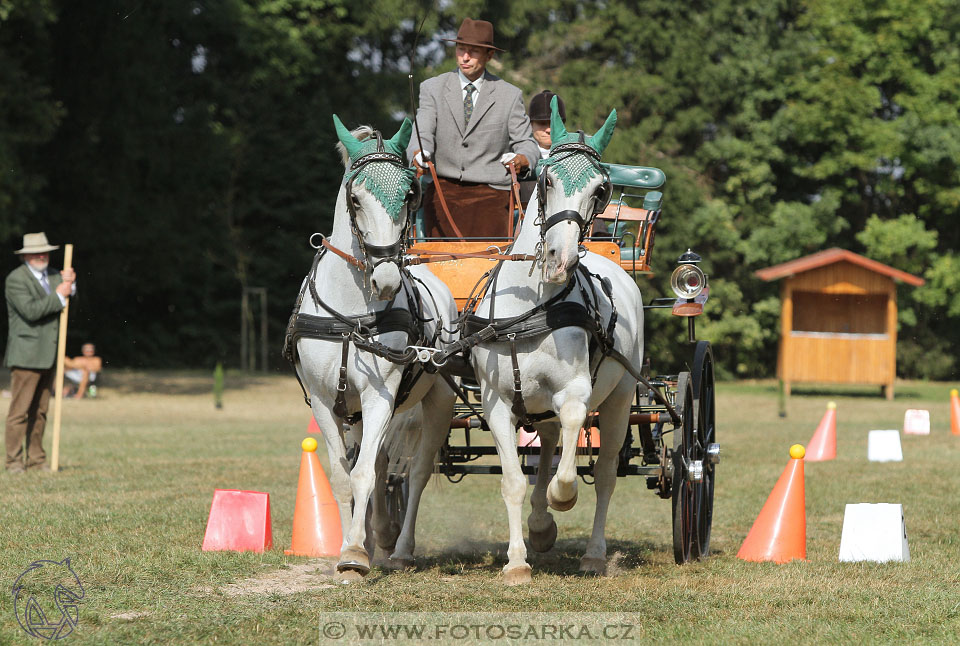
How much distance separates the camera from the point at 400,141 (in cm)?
652

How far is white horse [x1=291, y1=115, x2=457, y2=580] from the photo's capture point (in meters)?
6.22

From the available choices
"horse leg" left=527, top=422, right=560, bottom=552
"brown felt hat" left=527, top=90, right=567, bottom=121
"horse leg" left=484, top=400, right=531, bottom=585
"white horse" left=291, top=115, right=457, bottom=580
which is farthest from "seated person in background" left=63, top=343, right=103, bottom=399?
"horse leg" left=484, top=400, right=531, bottom=585

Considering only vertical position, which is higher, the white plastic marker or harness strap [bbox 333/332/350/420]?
harness strap [bbox 333/332/350/420]

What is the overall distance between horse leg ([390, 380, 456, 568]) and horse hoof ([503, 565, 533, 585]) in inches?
42.3

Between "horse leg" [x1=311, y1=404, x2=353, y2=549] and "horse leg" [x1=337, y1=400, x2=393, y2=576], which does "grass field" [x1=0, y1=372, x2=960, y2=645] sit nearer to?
"horse leg" [x1=337, y1=400, x2=393, y2=576]

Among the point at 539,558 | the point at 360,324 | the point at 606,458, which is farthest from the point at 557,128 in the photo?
the point at 539,558

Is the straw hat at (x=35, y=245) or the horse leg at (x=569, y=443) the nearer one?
the horse leg at (x=569, y=443)

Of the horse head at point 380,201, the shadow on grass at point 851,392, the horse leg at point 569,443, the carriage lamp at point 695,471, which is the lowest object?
the shadow on grass at point 851,392

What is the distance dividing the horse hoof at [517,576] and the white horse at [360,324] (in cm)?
75

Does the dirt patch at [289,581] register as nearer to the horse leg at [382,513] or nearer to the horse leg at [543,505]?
the horse leg at [382,513]

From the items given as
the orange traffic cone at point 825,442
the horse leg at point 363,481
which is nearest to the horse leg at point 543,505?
the horse leg at point 363,481

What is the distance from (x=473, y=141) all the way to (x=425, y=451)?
214 cm

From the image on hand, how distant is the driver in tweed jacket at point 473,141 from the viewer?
8062mm

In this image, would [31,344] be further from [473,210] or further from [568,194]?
[568,194]
